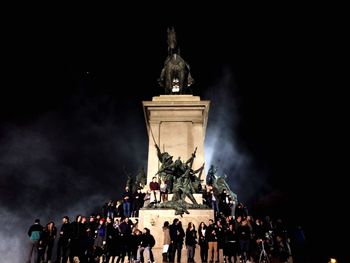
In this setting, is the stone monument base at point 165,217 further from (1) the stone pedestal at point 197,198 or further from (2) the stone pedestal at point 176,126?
(2) the stone pedestal at point 176,126

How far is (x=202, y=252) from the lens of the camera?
1320cm

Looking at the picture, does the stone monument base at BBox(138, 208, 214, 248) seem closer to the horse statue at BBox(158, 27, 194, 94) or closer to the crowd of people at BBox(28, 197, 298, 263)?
the crowd of people at BBox(28, 197, 298, 263)

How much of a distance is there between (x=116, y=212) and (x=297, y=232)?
32.7 ft

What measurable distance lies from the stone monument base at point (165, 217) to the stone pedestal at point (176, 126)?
5.00m

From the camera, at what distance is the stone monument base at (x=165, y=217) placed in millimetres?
15945

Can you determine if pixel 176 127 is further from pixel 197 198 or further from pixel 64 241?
pixel 64 241

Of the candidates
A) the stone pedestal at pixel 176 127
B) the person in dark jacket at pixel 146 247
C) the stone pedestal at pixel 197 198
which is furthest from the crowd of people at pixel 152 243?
the stone pedestal at pixel 176 127

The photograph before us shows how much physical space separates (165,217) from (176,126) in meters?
7.10

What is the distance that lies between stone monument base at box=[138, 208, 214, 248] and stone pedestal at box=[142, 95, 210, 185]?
5.00m

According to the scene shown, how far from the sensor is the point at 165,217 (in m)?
16.1

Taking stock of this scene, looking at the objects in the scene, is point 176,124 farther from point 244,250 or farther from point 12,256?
point 12,256

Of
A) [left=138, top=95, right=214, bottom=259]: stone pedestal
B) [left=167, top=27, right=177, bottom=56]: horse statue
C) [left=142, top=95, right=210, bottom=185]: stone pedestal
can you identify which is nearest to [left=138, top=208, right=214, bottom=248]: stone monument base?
[left=138, top=95, right=214, bottom=259]: stone pedestal

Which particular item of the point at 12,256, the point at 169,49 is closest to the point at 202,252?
the point at 169,49

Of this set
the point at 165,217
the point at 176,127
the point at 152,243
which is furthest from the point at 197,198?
A: the point at 152,243
